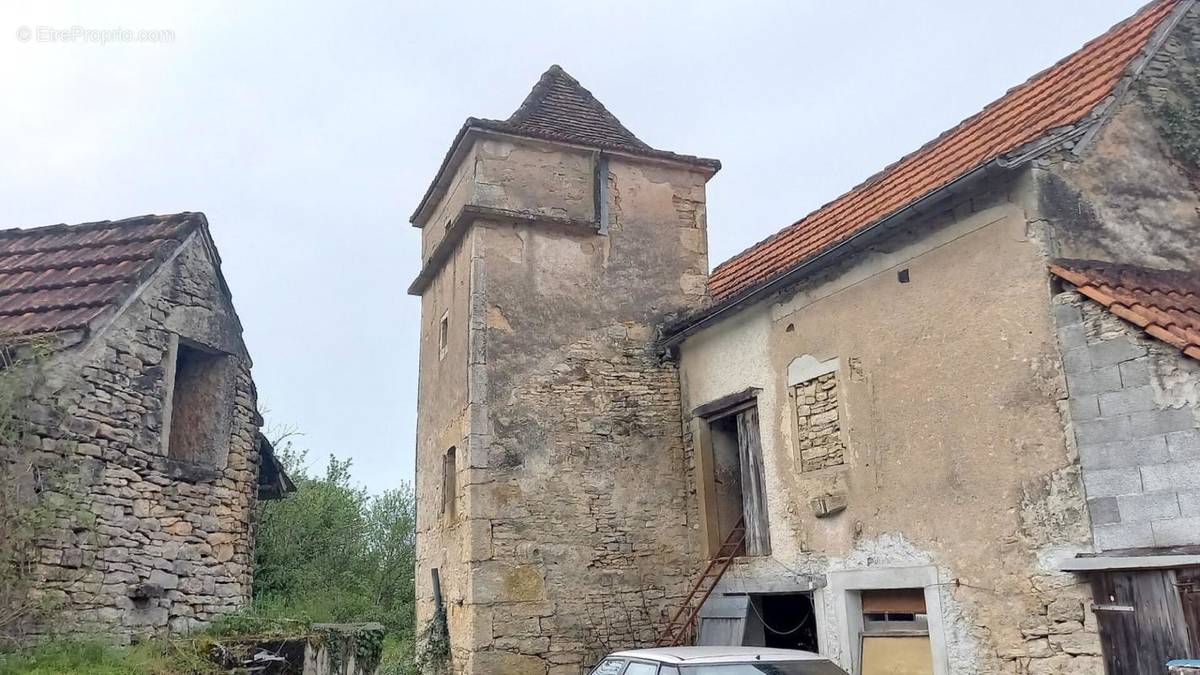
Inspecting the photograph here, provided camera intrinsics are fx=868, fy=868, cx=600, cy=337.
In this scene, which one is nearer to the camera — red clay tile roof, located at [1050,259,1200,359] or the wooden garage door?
the wooden garage door

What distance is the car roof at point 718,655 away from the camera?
5758 mm

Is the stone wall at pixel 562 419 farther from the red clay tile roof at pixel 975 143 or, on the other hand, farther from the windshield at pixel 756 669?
the windshield at pixel 756 669

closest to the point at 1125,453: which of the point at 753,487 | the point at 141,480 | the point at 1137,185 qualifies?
the point at 1137,185

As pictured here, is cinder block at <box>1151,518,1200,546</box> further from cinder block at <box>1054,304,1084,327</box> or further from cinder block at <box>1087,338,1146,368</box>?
cinder block at <box>1054,304,1084,327</box>

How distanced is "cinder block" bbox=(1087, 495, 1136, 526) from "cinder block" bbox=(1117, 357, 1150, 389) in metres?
0.79

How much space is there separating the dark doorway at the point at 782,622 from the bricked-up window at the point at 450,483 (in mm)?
3710

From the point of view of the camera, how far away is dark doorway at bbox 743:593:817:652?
922cm

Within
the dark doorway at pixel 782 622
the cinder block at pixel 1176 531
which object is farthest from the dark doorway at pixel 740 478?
the cinder block at pixel 1176 531

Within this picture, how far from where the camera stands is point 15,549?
719cm

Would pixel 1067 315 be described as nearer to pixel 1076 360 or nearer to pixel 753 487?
pixel 1076 360

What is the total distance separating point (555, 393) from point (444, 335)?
199 cm

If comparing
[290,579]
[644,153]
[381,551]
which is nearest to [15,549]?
[644,153]

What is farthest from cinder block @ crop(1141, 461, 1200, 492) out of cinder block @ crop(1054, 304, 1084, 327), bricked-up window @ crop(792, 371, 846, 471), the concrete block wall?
bricked-up window @ crop(792, 371, 846, 471)

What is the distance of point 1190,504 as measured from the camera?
5.50 m
